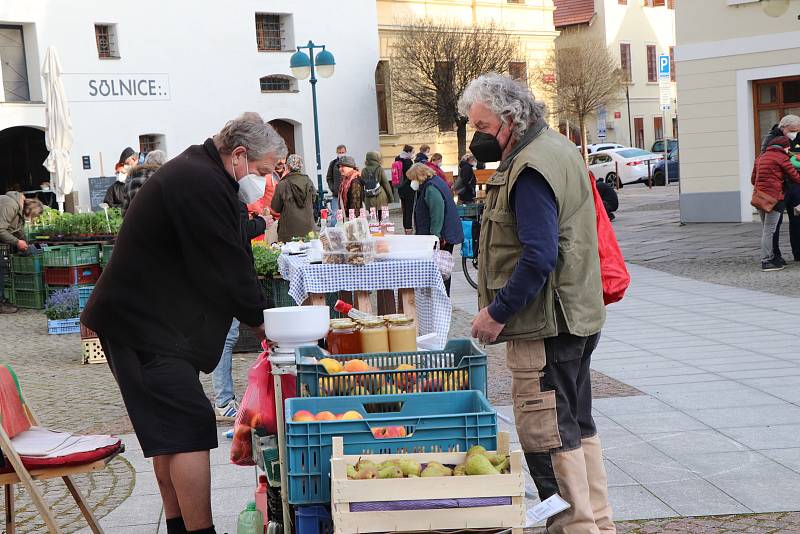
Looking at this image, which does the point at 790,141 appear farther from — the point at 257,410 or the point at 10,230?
the point at 257,410

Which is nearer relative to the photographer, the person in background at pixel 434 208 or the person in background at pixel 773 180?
the person in background at pixel 434 208

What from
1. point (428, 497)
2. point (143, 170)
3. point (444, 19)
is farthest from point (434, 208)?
point (444, 19)

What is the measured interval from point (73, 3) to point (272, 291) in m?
19.0

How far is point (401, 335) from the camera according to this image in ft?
17.0

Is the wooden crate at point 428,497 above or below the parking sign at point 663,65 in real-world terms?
below

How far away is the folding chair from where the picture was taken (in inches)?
164

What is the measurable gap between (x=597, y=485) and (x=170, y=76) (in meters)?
25.8

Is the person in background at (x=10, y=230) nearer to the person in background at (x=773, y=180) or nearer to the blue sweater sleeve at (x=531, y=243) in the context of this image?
the person in background at (x=773, y=180)

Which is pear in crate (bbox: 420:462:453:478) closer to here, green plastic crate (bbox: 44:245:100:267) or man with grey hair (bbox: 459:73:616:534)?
man with grey hair (bbox: 459:73:616:534)

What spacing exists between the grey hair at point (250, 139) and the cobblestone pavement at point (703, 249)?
885cm

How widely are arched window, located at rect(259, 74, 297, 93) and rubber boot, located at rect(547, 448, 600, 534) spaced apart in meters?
27.6

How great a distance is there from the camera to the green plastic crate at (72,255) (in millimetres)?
13680

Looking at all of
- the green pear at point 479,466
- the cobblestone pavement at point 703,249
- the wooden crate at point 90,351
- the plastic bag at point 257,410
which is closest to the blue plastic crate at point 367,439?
the green pear at point 479,466

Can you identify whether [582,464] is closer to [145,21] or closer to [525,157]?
[525,157]
